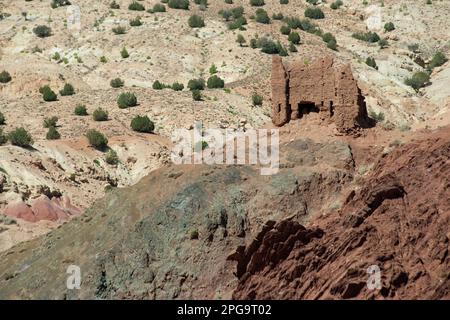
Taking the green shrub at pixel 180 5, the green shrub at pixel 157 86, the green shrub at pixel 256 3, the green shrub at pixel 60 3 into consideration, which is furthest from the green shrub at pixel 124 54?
the green shrub at pixel 256 3

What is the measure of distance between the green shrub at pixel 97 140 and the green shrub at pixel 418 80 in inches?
961

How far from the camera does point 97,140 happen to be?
51.4 meters

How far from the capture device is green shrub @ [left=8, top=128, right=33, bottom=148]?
159 ft

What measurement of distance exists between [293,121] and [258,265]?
30.4ft

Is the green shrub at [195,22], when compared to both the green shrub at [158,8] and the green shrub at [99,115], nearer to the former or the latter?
the green shrub at [158,8]

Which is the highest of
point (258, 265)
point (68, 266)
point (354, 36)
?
point (258, 265)

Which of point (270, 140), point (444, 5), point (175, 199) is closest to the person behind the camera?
point (175, 199)

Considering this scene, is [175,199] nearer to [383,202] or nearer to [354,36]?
[383,202]

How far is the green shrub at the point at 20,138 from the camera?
48438 mm

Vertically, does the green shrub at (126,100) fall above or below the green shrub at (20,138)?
below

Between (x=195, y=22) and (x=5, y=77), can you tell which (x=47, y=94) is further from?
(x=195, y=22)
